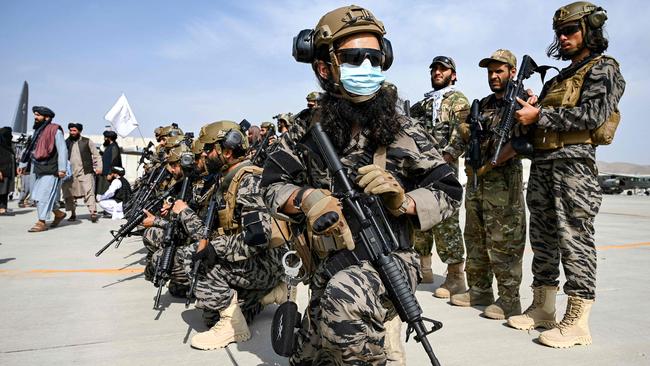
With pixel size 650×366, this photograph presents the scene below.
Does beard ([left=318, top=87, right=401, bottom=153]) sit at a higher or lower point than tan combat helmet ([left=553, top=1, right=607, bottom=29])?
lower

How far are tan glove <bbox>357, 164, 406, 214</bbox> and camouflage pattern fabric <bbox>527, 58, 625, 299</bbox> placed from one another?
1705 mm

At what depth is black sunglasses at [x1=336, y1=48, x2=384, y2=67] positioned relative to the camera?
2187 mm

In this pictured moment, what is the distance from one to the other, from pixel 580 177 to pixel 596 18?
1040 mm

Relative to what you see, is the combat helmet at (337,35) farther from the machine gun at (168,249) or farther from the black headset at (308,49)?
the machine gun at (168,249)

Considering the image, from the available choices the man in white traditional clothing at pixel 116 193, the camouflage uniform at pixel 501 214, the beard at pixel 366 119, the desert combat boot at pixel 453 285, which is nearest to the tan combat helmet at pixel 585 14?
the camouflage uniform at pixel 501 214

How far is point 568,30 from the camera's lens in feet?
10.8

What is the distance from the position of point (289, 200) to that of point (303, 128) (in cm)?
40

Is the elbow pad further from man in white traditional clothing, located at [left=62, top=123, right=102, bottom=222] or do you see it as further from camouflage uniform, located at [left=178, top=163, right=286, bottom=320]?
man in white traditional clothing, located at [left=62, top=123, right=102, bottom=222]

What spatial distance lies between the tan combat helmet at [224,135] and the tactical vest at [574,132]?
222cm

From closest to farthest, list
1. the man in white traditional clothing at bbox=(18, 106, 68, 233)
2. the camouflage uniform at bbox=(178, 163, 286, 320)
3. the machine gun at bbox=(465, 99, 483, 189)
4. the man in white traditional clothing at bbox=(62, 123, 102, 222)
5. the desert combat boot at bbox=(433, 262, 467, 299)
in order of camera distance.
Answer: the camouflage uniform at bbox=(178, 163, 286, 320), the machine gun at bbox=(465, 99, 483, 189), the desert combat boot at bbox=(433, 262, 467, 299), the man in white traditional clothing at bbox=(18, 106, 68, 233), the man in white traditional clothing at bbox=(62, 123, 102, 222)

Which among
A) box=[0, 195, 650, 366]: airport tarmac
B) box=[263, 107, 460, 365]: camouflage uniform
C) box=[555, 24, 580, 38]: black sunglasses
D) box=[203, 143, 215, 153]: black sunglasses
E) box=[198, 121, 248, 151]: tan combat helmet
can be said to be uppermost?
box=[555, 24, 580, 38]: black sunglasses

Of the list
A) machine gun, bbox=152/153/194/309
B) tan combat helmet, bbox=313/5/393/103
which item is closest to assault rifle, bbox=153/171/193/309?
machine gun, bbox=152/153/194/309

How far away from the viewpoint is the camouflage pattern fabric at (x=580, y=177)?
3.10 metres

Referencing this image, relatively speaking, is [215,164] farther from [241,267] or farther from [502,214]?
[502,214]
